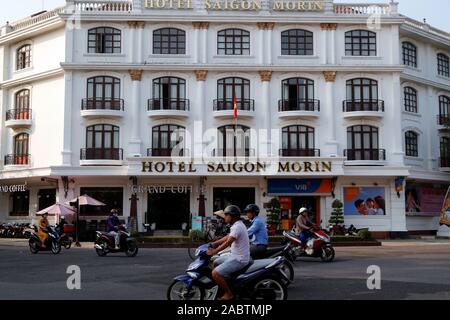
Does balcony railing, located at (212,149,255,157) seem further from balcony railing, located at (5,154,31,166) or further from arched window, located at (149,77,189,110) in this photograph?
balcony railing, located at (5,154,31,166)

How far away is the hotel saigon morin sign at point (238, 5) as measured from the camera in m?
33.4

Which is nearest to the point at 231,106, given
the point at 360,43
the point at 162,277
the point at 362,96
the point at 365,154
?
the point at 362,96

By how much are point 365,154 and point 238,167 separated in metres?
7.71

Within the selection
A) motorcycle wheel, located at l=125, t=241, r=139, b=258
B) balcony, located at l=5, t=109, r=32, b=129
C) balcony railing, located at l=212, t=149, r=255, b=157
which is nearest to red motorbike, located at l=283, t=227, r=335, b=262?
motorcycle wheel, located at l=125, t=241, r=139, b=258

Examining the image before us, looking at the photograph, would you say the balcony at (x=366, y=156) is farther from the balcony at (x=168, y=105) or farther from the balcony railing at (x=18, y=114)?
the balcony railing at (x=18, y=114)

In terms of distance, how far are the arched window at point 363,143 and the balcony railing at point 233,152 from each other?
18.4 feet

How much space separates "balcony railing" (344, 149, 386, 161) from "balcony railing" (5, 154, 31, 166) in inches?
743

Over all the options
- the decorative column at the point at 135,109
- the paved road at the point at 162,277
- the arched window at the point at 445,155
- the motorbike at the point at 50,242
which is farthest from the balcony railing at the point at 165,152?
the arched window at the point at 445,155

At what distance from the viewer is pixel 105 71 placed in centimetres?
3309

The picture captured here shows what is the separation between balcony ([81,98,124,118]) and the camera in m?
32.5
